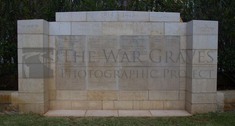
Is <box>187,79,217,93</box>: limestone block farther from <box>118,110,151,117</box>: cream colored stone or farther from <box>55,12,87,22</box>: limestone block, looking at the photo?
<box>55,12,87,22</box>: limestone block

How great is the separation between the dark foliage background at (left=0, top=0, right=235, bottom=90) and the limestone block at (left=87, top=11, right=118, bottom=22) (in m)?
1.29

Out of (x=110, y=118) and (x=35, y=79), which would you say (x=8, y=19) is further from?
(x=110, y=118)

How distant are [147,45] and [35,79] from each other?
3.14 meters

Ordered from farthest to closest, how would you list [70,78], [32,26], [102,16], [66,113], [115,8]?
[115,8] → [70,78] → [102,16] → [66,113] → [32,26]

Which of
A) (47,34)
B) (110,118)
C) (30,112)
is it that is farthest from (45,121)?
(47,34)

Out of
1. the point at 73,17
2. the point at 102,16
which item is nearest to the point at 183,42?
A: the point at 102,16

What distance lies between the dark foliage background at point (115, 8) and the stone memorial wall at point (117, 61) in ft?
5.00

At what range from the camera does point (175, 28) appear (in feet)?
26.8

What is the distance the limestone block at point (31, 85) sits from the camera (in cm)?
770

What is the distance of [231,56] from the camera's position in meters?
8.98

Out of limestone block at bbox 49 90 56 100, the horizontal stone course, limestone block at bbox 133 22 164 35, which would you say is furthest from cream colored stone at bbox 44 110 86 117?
limestone block at bbox 133 22 164 35

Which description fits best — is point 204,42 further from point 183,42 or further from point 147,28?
point 147,28

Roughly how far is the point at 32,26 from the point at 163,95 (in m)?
3.98

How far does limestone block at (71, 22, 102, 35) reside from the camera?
8.12 metres
